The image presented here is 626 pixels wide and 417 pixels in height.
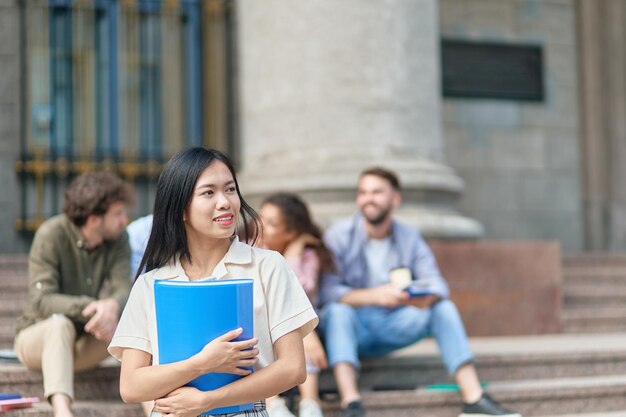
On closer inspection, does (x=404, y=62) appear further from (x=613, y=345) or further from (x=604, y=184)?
(x=604, y=184)

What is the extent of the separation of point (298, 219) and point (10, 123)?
5255mm

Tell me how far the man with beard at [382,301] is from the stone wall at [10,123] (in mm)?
4838

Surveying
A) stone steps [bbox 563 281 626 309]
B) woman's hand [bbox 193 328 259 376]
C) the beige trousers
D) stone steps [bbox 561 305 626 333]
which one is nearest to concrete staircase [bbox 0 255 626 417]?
the beige trousers

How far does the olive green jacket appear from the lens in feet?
17.9

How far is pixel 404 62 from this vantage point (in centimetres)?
871

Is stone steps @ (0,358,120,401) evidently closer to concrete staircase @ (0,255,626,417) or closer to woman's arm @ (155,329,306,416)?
concrete staircase @ (0,255,626,417)

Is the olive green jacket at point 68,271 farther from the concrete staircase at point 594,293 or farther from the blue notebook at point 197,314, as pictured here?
the concrete staircase at point 594,293

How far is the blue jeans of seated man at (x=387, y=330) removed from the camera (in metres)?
5.89

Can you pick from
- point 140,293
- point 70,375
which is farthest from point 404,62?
point 140,293

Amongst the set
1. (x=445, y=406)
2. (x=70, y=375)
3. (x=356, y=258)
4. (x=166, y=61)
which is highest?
(x=166, y=61)

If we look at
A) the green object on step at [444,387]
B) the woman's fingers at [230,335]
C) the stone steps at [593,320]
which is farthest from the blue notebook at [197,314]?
the stone steps at [593,320]

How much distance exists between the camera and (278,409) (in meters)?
5.42

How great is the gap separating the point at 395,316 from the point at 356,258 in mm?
486

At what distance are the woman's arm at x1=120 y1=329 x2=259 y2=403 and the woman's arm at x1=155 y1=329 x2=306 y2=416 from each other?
0.10ft
